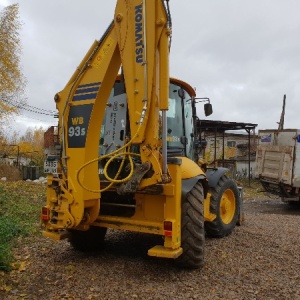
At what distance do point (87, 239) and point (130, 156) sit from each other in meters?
1.78

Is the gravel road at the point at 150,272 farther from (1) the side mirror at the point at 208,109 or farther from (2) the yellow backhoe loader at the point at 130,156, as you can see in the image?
(1) the side mirror at the point at 208,109

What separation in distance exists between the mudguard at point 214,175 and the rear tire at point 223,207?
8 centimetres

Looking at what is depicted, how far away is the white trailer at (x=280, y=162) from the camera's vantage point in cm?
1366

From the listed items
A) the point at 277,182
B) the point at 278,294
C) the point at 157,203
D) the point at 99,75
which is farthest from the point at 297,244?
the point at 277,182

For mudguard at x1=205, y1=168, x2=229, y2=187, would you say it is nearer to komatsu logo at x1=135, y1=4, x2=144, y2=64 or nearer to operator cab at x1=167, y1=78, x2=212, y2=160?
operator cab at x1=167, y1=78, x2=212, y2=160

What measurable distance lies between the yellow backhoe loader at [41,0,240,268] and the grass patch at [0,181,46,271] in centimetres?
106

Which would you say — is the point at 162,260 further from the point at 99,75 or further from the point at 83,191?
the point at 99,75

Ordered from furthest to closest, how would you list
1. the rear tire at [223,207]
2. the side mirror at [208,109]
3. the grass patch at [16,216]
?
the rear tire at [223,207], the side mirror at [208,109], the grass patch at [16,216]

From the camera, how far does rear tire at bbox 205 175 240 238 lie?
251 inches

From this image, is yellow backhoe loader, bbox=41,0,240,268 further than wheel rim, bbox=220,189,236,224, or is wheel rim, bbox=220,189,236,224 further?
wheel rim, bbox=220,189,236,224

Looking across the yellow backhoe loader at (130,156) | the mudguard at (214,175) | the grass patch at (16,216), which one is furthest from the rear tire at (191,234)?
the grass patch at (16,216)

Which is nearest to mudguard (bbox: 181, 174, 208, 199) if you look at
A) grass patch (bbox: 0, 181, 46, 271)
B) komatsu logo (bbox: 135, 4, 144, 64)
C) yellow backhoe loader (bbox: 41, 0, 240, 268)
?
yellow backhoe loader (bbox: 41, 0, 240, 268)

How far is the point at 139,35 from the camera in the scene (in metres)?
4.54

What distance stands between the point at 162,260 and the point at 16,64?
25278 mm
